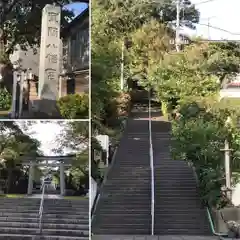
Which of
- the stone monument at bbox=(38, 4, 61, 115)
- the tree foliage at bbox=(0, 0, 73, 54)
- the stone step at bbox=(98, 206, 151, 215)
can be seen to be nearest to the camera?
the stone monument at bbox=(38, 4, 61, 115)

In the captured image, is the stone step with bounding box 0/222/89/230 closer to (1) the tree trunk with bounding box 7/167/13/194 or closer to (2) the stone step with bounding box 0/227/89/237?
(2) the stone step with bounding box 0/227/89/237

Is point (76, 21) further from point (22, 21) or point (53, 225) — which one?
point (53, 225)

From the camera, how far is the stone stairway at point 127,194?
29.1ft

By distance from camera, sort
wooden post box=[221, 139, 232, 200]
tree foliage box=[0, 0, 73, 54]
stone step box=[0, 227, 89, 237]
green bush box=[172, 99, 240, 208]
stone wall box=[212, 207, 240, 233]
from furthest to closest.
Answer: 1. green bush box=[172, 99, 240, 208]
2. wooden post box=[221, 139, 232, 200]
3. stone wall box=[212, 207, 240, 233]
4. tree foliage box=[0, 0, 73, 54]
5. stone step box=[0, 227, 89, 237]

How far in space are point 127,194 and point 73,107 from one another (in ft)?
21.6

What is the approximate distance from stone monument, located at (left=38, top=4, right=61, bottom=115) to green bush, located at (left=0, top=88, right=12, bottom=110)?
0.87 ft

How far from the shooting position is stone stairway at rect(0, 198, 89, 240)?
355cm

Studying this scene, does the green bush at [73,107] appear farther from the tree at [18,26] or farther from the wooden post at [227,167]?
the wooden post at [227,167]

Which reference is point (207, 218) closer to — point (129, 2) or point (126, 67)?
point (126, 67)

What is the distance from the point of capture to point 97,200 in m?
9.82

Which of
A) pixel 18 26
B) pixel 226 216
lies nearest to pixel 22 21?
pixel 18 26

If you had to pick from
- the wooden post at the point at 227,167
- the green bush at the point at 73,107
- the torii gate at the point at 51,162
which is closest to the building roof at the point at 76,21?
the green bush at the point at 73,107

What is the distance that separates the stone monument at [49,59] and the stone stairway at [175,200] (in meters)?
5.56

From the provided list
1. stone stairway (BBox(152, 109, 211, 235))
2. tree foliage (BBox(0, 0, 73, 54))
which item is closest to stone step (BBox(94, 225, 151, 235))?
stone stairway (BBox(152, 109, 211, 235))
